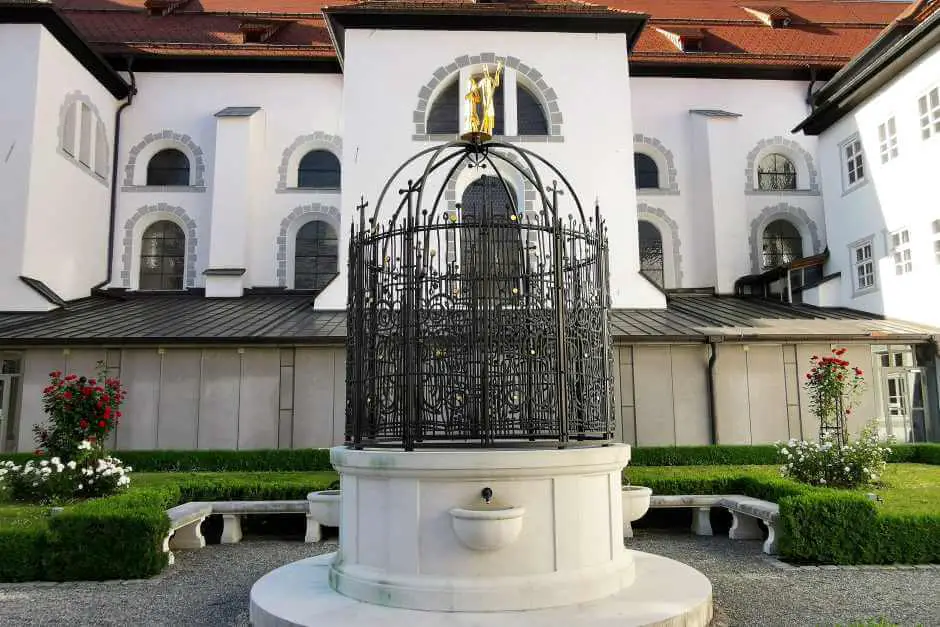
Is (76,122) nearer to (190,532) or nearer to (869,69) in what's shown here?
(190,532)

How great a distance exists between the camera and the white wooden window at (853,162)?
20.3m

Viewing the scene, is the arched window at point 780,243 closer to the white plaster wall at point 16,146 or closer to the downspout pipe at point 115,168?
the downspout pipe at point 115,168

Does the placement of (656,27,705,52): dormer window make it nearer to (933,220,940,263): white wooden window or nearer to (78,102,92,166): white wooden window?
(933,220,940,263): white wooden window

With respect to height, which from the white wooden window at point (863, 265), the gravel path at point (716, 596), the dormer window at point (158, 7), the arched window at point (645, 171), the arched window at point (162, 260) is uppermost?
the dormer window at point (158, 7)

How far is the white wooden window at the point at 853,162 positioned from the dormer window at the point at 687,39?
22.7 feet

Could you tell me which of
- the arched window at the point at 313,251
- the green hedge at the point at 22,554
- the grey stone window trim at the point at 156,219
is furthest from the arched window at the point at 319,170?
the green hedge at the point at 22,554

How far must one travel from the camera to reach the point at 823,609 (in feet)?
22.2

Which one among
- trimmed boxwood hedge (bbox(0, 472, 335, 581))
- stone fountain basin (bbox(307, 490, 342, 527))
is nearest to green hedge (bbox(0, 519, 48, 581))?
trimmed boxwood hedge (bbox(0, 472, 335, 581))

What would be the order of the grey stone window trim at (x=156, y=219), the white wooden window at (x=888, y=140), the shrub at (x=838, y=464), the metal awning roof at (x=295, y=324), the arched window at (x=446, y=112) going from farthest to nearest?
the grey stone window trim at (x=156, y=219), the arched window at (x=446, y=112), the white wooden window at (x=888, y=140), the metal awning roof at (x=295, y=324), the shrub at (x=838, y=464)

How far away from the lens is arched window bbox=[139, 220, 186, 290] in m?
23.4

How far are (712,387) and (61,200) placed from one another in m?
17.4

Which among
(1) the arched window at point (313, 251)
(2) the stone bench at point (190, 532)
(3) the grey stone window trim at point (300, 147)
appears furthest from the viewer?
(3) the grey stone window trim at point (300, 147)

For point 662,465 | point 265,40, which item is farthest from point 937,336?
point 265,40

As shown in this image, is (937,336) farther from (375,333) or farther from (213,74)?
(213,74)
